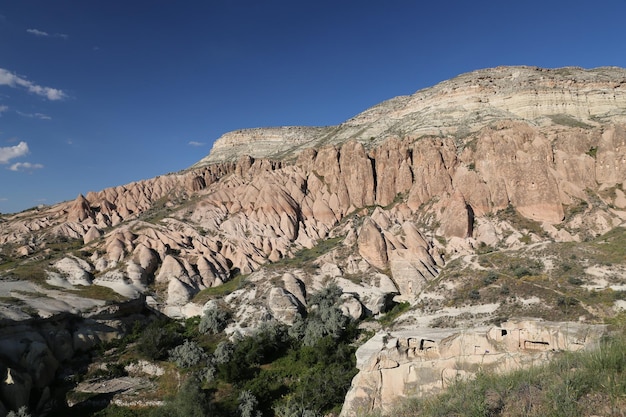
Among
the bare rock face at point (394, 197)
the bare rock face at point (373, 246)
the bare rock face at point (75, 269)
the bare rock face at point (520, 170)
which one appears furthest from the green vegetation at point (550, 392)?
the bare rock face at point (75, 269)

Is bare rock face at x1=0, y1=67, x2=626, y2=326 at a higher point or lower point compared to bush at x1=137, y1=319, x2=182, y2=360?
higher

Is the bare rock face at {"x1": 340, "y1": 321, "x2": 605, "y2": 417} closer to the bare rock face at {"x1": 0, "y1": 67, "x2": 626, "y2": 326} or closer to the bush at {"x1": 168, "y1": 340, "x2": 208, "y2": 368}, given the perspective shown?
the bush at {"x1": 168, "y1": 340, "x2": 208, "y2": 368}

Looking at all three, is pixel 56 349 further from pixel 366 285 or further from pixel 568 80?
pixel 568 80

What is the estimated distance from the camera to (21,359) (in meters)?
24.4

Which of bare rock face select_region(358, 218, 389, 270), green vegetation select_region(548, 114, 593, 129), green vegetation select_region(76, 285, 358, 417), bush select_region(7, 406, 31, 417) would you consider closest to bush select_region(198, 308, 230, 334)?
green vegetation select_region(76, 285, 358, 417)

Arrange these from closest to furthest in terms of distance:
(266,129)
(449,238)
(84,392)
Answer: (84,392) → (449,238) → (266,129)

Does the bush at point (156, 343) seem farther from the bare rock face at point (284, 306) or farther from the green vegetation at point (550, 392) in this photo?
the green vegetation at point (550, 392)

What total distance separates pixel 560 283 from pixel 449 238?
1656 centimetres

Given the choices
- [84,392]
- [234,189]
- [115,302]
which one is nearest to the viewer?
[84,392]

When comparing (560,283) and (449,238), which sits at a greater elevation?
(449,238)

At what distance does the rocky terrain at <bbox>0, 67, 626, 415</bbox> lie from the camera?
2405 cm

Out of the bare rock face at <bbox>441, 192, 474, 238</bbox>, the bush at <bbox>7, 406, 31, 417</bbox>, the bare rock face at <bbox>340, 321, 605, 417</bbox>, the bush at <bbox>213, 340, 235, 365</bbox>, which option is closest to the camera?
the bare rock face at <bbox>340, 321, 605, 417</bbox>

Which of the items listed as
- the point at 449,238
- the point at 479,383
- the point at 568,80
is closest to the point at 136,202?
the point at 449,238

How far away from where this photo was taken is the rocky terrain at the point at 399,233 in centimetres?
2405
